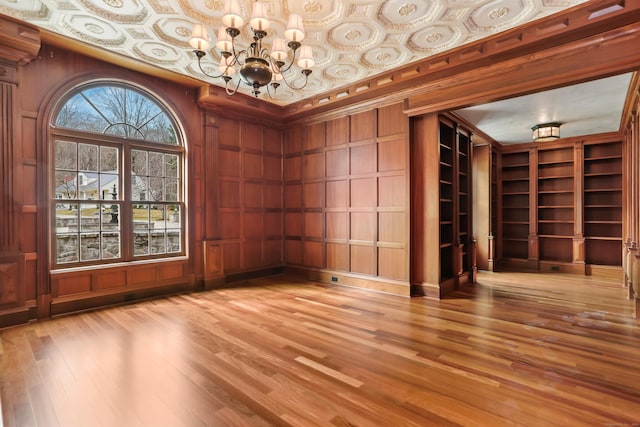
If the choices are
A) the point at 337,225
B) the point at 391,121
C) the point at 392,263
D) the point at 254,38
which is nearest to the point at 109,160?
the point at 254,38

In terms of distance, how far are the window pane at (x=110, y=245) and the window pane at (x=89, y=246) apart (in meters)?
0.07

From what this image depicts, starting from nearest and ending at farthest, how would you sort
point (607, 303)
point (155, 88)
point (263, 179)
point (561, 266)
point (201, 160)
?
point (607, 303), point (155, 88), point (201, 160), point (263, 179), point (561, 266)

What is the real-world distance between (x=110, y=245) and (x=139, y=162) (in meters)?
1.26

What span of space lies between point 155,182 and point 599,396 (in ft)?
18.0

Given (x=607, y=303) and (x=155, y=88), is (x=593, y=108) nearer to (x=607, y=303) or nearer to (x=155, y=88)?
(x=607, y=303)

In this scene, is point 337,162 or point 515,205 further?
point 515,205

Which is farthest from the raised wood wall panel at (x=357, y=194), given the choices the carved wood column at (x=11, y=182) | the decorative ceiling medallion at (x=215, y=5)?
the carved wood column at (x=11, y=182)

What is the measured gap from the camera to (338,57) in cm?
415

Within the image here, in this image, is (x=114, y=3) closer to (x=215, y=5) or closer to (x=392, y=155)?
(x=215, y=5)

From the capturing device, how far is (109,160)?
4.46 meters

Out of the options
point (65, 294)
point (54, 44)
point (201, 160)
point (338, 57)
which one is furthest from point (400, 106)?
point (65, 294)

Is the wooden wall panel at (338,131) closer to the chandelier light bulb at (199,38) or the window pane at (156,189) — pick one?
the window pane at (156,189)

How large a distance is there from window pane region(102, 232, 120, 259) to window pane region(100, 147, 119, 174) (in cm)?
89

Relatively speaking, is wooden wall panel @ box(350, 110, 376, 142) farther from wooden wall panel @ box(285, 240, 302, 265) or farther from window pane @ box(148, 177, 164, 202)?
window pane @ box(148, 177, 164, 202)
